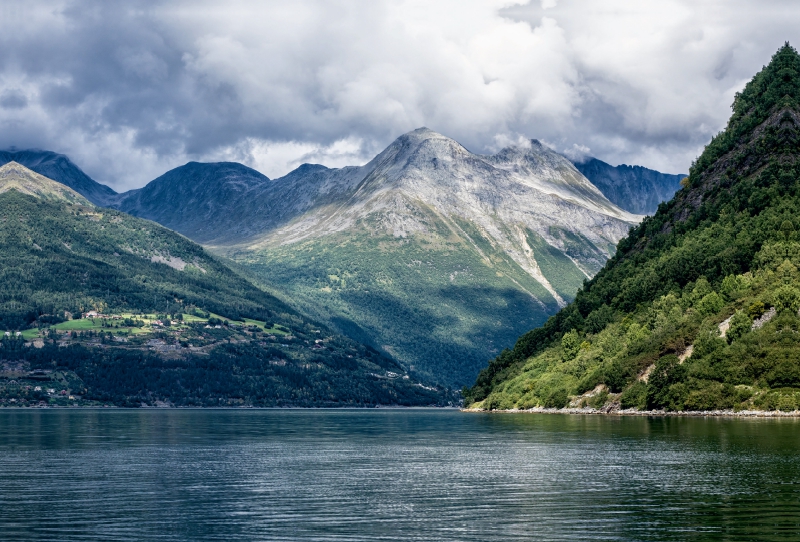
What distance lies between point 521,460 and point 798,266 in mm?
114898

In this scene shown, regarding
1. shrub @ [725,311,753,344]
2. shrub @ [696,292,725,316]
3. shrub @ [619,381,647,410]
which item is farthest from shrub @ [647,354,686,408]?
shrub @ [696,292,725,316]

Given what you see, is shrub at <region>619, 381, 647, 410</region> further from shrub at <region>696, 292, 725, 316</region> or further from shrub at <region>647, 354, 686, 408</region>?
shrub at <region>696, 292, 725, 316</region>

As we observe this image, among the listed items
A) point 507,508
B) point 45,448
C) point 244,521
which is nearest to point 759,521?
point 507,508

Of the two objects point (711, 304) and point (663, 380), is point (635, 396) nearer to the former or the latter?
→ point (663, 380)

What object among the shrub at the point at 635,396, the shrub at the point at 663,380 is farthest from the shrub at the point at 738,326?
the shrub at the point at 635,396

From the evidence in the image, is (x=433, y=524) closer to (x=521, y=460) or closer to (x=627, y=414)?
(x=521, y=460)

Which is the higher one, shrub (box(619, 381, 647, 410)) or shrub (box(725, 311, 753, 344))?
shrub (box(725, 311, 753, 344))

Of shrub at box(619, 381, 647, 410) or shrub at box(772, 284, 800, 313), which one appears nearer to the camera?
shrub at box(772, 284, 800, 313)

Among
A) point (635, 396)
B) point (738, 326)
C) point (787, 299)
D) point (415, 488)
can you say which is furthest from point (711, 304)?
point (415, 488)

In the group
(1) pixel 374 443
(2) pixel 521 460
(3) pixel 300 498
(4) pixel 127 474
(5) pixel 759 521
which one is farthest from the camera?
(1) pixel 374 443

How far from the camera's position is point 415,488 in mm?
75375

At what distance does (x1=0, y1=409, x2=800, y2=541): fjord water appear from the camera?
5672 centimetres

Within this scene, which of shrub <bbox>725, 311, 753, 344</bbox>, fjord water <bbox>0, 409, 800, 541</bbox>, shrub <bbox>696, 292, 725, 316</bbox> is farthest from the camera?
shrub <bbox>696, 292, 725, 316</bbox>

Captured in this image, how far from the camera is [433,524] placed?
5850cm
